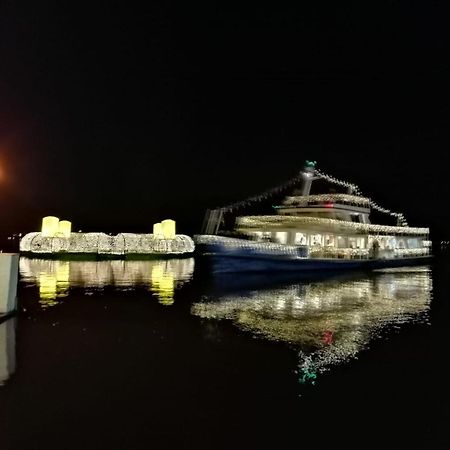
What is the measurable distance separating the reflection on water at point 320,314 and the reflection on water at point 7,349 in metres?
5.24

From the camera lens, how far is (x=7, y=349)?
10773mm

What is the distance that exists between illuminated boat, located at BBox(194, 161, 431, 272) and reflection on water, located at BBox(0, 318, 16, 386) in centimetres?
1898

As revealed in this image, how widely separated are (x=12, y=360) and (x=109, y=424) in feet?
12.7

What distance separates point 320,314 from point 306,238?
23226 mm

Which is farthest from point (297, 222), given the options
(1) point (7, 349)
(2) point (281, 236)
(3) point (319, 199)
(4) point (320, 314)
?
(1) point (7, 349)

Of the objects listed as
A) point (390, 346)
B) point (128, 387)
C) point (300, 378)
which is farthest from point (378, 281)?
point (128, 387)

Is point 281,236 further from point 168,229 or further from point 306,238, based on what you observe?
point 168,229

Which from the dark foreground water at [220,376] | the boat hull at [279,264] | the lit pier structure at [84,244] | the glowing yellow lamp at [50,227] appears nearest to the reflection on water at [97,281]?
the dark foreground water at [220,376]

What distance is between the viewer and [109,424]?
7.08m

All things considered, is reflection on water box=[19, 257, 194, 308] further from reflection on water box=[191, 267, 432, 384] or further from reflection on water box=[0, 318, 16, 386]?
reflection on water box=[0, 318, 16, 386]

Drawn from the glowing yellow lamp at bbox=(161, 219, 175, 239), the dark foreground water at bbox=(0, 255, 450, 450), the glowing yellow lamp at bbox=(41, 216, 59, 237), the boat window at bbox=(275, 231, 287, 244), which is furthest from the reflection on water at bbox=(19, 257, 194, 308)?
the glowing yellow lamp at bbox=(161, 219, 175, 239)

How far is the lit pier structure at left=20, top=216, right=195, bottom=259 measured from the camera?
153ft

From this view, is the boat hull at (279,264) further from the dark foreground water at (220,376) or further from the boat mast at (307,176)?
the dark foreground water at (220,376)

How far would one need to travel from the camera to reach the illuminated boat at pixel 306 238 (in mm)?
32281
